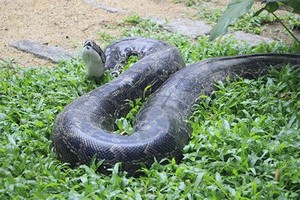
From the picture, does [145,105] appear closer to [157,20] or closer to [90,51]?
[90,51]

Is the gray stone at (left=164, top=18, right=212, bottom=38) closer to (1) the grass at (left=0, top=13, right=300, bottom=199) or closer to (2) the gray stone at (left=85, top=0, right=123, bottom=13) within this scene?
(2) the gray stone at (left=85, top=0, right=123, bottom=13)

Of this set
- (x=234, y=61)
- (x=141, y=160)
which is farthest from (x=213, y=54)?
(x=141, y=160)

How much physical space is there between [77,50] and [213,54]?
1856 millimetres

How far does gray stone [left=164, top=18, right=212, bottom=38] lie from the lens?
302 inches

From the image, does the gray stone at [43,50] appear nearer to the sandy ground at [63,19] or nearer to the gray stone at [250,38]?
the sandy ground at [63,19]

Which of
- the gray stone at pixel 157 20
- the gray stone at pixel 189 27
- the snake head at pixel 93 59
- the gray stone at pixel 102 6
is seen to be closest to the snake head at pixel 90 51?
the snake head at pixel 93 59

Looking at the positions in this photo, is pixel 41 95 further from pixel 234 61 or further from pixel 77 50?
pixel 234 61

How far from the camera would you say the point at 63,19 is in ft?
26.8

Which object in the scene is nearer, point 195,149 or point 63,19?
point 195,149

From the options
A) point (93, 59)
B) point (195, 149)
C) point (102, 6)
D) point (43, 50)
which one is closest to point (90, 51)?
point (93, 59)

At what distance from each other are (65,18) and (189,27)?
6.41ft

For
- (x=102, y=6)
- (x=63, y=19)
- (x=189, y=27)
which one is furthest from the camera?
(x=102, y=6)

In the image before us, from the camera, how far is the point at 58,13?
8.40 m

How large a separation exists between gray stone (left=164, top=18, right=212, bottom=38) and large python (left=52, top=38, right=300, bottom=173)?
116cm
